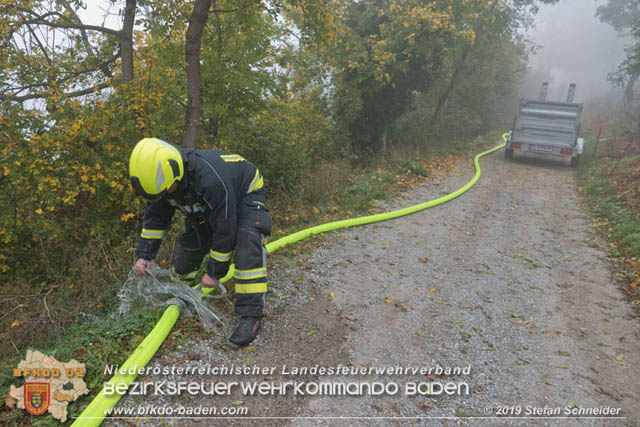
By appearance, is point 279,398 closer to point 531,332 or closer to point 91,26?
point 531,332

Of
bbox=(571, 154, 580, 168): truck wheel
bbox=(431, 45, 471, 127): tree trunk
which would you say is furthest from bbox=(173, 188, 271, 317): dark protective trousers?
bbox=(431, 45, 471, 127): tree trunk

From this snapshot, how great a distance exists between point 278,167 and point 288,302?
511 centimetres

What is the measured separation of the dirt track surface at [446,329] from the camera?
279 centimetres

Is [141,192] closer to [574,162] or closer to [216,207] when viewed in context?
[216,207]

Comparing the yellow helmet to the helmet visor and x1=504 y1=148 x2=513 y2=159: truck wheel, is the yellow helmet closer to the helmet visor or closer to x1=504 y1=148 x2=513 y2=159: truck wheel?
the helmet visor

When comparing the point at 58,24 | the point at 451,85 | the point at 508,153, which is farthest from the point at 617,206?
the point at 58,24

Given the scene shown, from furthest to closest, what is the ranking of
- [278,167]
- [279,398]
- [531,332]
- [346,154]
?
1. [346,154]
2. [278,167]
3. [531,332]
4. [279,398]

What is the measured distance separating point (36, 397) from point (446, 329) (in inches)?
131

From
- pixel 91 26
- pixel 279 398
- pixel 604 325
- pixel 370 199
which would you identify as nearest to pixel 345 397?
pixel 279 398

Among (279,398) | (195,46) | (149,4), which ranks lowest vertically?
(279,398)

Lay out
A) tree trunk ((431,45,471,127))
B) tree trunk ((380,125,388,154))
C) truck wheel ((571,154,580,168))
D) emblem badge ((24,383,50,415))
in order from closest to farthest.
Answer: emblem badge ((24,383,50,415))
truck wheel ((571,154,580,168))
tree trunk ((380,125,388,154))
tree trunk ((431,45,471,127))

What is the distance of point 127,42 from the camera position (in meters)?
7.09

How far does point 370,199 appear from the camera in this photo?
770 cm

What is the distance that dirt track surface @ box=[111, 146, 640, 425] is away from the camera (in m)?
2.79
